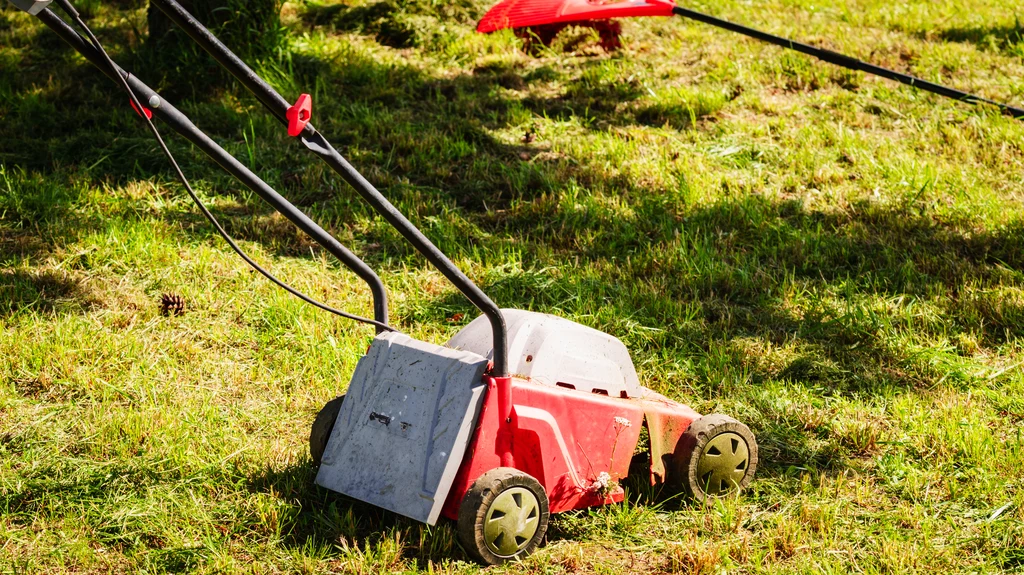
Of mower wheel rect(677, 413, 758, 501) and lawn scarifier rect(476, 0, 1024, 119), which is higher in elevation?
lawn scarifier rect(476, 0, 1024, 119)

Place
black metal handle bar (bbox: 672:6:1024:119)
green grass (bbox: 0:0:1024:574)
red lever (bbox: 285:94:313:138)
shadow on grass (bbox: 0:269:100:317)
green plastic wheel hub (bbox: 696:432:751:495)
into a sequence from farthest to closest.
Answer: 1. black metal handle bar (bbox: 672:6:1024:119)
2. shadow on grass (bbox: 0:269:100:317)
3. green plastic wheel hub (bbox: 696:432:751:495)
4. green grass (bbox: 0:0:1024:574)
5. red lever (bbox: 285:94:313:138)

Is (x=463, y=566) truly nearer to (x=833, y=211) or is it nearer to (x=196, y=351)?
(x=196, y=351)

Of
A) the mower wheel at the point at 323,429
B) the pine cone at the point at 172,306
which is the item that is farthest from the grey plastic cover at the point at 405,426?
the pine cone at the point at 172,306

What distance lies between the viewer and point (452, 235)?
499cm

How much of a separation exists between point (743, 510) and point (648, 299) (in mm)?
1478

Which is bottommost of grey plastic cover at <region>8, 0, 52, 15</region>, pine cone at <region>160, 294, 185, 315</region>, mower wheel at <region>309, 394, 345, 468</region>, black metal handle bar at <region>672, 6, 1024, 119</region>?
pine cone at <region>160, 294, 185, 315</region>

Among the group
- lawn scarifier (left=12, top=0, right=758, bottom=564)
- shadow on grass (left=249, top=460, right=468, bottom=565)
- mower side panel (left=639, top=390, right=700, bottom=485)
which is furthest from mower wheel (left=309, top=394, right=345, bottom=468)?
mower side panel (left=639, top=390, right=700, bottom=485)

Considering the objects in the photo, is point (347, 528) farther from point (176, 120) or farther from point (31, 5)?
point (31, 5)

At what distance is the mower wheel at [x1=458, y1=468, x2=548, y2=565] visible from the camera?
266cm

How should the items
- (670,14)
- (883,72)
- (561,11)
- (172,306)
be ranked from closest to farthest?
(172,306)
(883,72)
(670,14)
(561,11)

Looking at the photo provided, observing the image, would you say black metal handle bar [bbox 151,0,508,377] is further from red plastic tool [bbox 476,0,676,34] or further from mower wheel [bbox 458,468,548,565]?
red plastic tool [bbox 476,0,676,34]

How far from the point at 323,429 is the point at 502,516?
697 millimetres

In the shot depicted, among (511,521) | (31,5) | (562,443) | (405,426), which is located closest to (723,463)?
(562,443)

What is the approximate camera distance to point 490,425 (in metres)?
2.74
